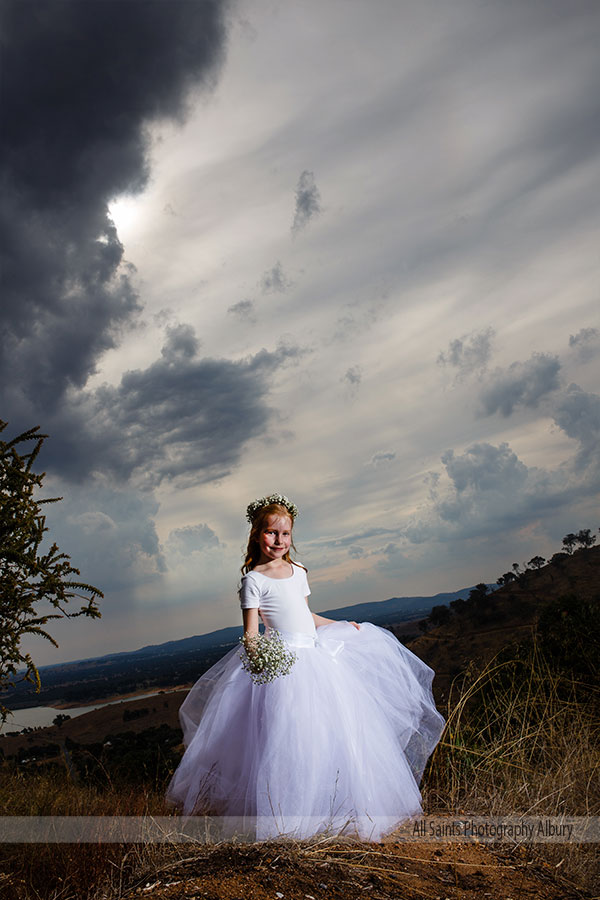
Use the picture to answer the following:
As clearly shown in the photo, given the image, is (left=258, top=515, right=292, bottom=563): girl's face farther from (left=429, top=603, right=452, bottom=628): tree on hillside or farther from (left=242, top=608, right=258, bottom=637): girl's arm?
(left=429, top=603, right=452, bottom=628): tree on hillside

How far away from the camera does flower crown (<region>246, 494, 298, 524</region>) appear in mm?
5555

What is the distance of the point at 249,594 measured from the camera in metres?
5.00

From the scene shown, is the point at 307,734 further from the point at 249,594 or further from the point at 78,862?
the point at 78,862

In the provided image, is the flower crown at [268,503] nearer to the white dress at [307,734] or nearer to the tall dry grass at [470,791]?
the white dress at [307,734]

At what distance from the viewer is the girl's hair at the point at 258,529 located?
5.36 meters

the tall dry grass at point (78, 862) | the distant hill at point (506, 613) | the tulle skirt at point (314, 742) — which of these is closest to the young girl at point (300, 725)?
the tulle skirt at point (314, 742)

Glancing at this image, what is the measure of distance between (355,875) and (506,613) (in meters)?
16.4

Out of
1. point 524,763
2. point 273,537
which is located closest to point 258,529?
point 273,537

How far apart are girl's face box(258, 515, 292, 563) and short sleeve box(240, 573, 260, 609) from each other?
337mm

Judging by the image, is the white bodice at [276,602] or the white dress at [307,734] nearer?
the white dress at [307,734]

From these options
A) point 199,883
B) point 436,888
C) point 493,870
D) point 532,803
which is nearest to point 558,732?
point 532,803

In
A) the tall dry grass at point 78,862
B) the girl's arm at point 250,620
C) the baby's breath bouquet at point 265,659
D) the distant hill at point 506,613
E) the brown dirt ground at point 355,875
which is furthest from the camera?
the distant hill at point 506,613

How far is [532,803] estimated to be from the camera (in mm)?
5066

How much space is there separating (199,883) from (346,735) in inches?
57.4
